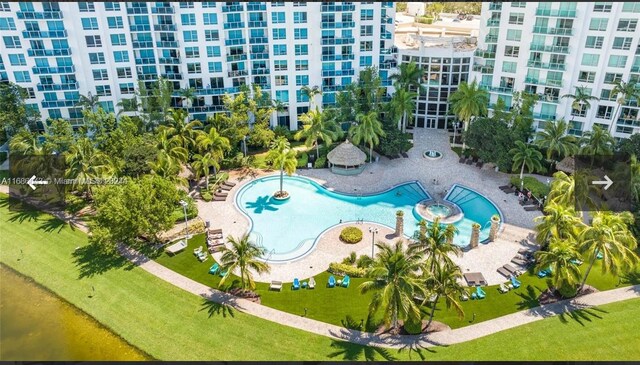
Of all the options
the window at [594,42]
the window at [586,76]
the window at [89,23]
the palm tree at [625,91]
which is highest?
the window at [89,23]

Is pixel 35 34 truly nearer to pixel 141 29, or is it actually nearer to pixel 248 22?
pixel 141 29

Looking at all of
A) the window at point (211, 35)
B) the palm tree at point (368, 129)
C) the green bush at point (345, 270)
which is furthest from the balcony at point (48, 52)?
the green bush at point (345, 270)

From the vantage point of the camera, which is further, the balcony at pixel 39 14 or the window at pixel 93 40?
the window at pixel 93 40

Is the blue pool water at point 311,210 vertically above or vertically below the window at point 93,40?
below

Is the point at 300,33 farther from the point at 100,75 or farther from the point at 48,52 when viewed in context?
the point at 48,52

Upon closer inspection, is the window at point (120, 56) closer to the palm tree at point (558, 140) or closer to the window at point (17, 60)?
the window at point (17, 60)

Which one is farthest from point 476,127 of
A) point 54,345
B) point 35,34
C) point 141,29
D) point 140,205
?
point 35,34

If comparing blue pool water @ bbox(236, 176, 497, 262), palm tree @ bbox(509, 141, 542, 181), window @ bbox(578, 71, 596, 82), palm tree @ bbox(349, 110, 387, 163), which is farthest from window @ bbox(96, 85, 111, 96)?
window @ bbox(578, 71, 596, 82)
